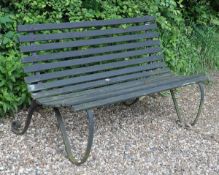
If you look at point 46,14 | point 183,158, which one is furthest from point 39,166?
point 46,14

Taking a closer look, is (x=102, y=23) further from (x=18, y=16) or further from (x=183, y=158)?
(x=183, y=158)

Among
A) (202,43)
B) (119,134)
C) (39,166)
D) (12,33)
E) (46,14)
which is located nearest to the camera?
(39,166)

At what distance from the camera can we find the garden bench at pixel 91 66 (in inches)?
Answer: 150

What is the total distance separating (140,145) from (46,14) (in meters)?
1.88

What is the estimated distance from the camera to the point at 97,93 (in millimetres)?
3938

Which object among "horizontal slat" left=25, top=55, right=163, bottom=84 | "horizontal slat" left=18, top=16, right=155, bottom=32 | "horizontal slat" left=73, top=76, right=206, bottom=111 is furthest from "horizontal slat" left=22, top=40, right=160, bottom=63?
"horizontal slat" left=73, top=76, right=206, bottom=111

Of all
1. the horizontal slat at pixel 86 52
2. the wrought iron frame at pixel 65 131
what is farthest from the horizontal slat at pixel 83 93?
the horizontal slat at pixel 86 52

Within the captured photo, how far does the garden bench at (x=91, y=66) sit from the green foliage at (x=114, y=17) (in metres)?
0.30

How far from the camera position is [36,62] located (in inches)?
157

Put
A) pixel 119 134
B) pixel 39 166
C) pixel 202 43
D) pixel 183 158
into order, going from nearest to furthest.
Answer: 1. pixel 39 166
2. pixel 183 158
3. pixel 119 134
4. pixel 202 43

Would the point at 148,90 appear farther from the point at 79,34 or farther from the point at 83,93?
the point at 79,34

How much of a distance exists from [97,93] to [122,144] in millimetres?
544

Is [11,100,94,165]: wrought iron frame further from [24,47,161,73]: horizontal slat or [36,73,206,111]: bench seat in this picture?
[24,47,161,73]: horizontal slat

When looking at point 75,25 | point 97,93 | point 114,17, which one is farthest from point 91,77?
point 114,17
